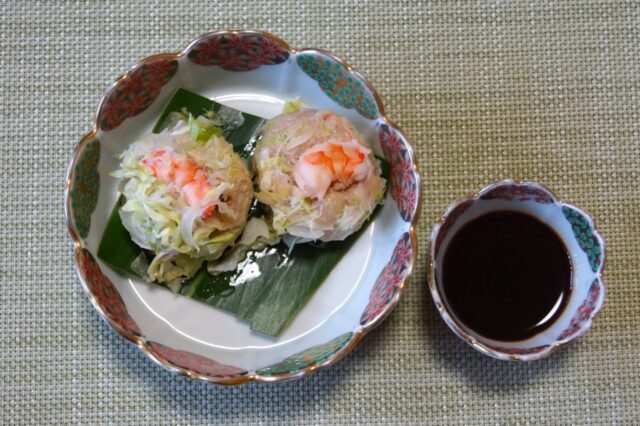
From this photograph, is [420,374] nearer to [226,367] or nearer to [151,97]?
[226,367]

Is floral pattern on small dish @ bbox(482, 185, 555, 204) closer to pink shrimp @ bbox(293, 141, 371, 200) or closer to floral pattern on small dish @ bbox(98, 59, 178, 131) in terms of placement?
pink shrimp @ bbox(293, 141, 371, 200)

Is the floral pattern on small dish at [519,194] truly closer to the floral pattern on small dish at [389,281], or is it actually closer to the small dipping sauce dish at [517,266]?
the small dipping sauce dish at [517,266]

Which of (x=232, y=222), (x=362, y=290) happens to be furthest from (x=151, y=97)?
(x=362, y=290)

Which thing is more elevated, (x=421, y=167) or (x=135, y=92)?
(x=135, y=92)

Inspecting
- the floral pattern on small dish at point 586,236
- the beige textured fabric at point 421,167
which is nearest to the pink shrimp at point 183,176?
the beige textured fabric at point 421,167

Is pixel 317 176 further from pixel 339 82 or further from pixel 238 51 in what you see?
pixel 238 51

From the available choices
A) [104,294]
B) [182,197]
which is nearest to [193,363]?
[104,294]

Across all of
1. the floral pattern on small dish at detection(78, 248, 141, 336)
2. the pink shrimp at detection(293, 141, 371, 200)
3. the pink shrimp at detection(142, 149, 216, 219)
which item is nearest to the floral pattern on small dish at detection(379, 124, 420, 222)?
the pink shrimp at detection(293, 141, 371, 200)
